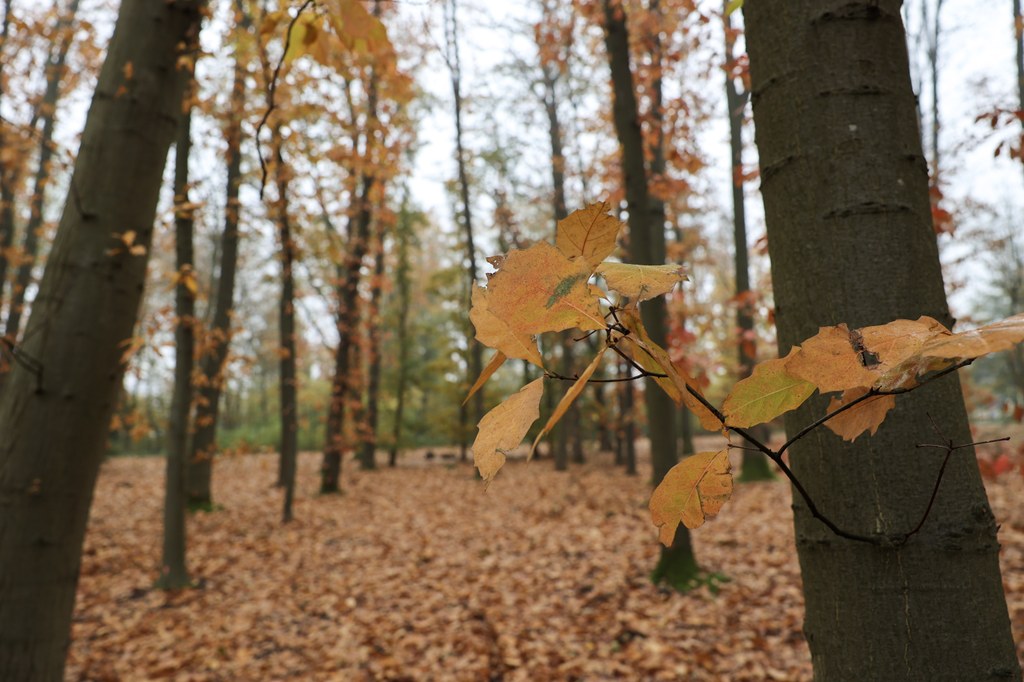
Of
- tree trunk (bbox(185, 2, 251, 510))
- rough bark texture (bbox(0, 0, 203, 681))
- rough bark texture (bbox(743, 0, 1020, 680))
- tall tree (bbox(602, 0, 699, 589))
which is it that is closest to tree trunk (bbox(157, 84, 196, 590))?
tree trunk (bbox(185, 2, 251, 510))

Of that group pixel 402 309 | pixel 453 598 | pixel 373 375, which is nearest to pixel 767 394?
pixel 453 598

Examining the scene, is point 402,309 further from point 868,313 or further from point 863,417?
point 863,417

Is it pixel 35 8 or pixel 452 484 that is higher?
pixel 35 8

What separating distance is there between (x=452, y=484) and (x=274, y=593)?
236 inches

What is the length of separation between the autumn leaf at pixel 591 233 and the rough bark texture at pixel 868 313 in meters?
0.47

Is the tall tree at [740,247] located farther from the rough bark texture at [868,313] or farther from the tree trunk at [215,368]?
the tree trunk at [215,368]

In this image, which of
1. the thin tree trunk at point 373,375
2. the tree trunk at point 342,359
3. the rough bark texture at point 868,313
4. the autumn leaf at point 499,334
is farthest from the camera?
the thin tree trunk at point 373,375

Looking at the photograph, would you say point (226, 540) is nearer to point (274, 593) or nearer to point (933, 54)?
point (274, 593)

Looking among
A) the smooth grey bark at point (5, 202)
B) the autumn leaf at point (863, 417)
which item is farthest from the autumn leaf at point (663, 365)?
the smooth grey bark at point (5, 202)

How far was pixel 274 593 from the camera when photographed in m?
4.75

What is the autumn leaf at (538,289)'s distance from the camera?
0.41 metres

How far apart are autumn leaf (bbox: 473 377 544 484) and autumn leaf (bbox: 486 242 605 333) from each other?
5 cm

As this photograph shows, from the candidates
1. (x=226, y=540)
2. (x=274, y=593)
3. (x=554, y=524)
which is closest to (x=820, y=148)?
(x=274, y=593)

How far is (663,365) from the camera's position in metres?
0.39
